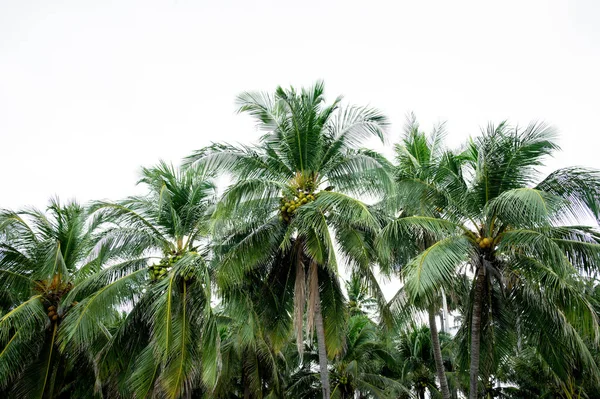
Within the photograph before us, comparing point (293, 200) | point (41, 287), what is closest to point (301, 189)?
point (293, 200)

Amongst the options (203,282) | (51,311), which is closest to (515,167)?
(203,282)

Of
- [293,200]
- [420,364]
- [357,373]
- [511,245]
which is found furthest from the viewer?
[420,364]

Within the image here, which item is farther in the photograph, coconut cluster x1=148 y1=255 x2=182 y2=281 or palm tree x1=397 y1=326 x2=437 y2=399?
palm tree x1=397 y1=326 x2=437 y2=399

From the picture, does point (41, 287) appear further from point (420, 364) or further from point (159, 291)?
point (420, 364)

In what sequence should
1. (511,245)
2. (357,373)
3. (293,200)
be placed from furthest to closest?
(357,373) → (293,200) → (511,245)

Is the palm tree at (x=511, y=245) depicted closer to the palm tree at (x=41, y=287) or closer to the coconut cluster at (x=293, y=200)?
the coconut cluster at (x=293, y=200)

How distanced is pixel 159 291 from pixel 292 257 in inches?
138

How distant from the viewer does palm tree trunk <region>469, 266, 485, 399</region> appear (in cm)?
1229

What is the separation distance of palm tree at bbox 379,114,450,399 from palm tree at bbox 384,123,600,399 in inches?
8.0

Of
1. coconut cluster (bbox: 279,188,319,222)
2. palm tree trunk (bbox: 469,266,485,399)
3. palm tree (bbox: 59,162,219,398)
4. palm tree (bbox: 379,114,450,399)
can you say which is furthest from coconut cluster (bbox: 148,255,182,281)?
palm tree trunk (bbox: 469,266,485,399)

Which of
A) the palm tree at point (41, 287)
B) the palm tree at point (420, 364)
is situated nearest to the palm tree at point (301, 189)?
the palm tree at point (41, 287)

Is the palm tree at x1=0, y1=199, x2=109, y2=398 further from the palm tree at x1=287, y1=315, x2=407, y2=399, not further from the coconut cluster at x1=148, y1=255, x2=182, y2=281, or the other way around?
the palm tree at x1=287, y1=315, x2=407, y2=399

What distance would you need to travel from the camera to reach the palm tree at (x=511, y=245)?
10.9 m

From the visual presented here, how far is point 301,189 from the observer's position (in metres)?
13.6
